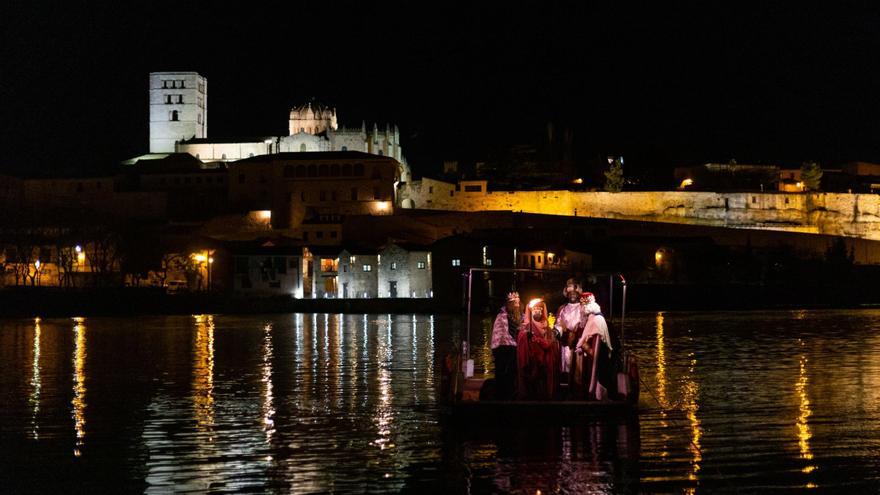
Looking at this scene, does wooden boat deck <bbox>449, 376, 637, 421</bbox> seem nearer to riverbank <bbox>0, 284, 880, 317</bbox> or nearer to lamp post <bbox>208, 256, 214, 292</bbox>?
riverbank <bbox>0, 284, 880, 317</bbox>

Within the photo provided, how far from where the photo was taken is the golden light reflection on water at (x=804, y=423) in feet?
40.5

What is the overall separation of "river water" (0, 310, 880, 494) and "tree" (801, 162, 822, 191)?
185ft

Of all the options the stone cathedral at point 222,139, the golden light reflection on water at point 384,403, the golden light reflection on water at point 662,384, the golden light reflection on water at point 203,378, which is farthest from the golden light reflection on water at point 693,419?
the stone cathedral at point 222,139

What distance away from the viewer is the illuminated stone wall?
79062 mm

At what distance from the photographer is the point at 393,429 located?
1540 cm

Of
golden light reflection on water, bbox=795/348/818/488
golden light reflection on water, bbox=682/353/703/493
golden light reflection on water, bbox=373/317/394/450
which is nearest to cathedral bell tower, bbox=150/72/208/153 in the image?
golden light reflection on water, bbox=373/317/394/450

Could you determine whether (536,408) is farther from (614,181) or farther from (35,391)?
(614,181)

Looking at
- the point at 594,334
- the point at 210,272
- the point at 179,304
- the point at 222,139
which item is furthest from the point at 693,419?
the point at 222,139

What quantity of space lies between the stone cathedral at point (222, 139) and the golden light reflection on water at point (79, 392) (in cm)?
4592

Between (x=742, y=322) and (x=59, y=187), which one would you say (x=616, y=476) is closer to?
(x=742, y=322)

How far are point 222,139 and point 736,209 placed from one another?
134 feet

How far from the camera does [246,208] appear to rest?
75.2 metres

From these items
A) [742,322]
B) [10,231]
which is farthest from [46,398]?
[10,231]

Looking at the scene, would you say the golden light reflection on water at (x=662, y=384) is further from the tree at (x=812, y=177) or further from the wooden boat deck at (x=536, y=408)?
the tree at (x=812, y=177)
